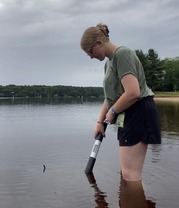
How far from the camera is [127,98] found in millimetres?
3596

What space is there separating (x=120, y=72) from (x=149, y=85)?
86014mm

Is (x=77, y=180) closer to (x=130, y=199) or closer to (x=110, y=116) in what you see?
(x=130, y=199)

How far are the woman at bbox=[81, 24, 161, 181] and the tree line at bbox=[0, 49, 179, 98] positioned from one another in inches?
3020

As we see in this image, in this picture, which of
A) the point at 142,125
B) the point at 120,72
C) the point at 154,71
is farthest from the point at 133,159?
the point at 154,71

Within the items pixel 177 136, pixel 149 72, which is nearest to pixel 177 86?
pixel 149 72

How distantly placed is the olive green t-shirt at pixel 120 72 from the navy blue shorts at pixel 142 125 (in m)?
0.11

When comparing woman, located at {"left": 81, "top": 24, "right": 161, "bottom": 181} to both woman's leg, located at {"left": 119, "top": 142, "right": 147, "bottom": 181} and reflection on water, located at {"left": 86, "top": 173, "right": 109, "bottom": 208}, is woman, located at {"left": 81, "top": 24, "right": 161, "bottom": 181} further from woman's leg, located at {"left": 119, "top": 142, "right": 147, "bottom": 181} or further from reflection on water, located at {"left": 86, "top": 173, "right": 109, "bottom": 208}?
reflection on water, located at {"left": 86, "top": 173, "right": 109, "bottom": 208}

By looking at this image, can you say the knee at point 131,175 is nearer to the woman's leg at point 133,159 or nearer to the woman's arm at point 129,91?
the woman's leg at point 133,159

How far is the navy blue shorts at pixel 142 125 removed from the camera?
3.71 meters

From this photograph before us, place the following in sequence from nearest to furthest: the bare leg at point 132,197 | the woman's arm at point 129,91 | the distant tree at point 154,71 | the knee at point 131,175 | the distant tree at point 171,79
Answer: the woman's arm at point 129,91
the knee at point 131,175
the bare leg at point 132,197
the distant tree at point 154,71
the distant tree at point 171,79

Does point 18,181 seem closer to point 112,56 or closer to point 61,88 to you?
point 112,56

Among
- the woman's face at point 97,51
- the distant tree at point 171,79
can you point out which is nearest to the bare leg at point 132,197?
the woman's face at point 97,51

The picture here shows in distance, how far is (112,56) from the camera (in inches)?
146

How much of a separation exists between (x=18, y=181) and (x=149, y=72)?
81889 mm
